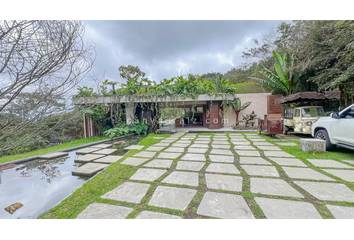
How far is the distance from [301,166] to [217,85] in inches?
257

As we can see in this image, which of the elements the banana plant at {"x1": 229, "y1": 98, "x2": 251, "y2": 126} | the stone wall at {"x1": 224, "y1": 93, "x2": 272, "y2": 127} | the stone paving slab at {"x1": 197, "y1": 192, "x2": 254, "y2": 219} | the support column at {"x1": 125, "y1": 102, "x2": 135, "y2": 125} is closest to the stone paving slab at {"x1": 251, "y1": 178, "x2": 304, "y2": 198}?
the stone paving slab at {"x1": 197, "y1": 192, "x2": 254, "y2": 219}

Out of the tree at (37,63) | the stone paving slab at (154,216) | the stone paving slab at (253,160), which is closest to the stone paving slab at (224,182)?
the stone paving slab at (154,216)

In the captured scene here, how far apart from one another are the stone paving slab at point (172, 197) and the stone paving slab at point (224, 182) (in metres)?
0.40

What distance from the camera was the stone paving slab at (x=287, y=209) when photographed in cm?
159

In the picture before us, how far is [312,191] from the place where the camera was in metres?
2.08

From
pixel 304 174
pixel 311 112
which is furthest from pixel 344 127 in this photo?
pixel 311 112

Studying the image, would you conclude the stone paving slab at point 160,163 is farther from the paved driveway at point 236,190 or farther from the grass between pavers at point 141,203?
the grass between pavers at point 141,203

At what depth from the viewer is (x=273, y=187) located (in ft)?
7.33

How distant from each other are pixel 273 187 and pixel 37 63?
3.47 m

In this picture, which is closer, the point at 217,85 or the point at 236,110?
the point at 217,85

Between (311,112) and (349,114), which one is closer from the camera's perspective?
(349,114)

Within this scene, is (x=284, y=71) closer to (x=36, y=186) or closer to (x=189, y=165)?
(x=189, y=165)
